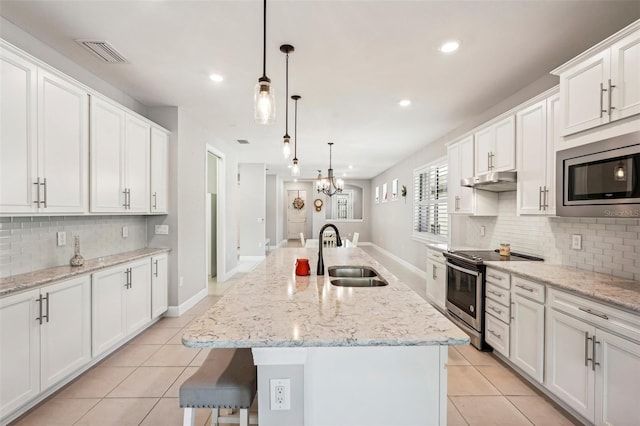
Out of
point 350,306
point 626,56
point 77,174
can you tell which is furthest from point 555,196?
point 77,174

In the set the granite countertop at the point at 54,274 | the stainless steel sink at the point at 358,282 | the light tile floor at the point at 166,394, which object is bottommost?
the light tile floor at the point at 166,394

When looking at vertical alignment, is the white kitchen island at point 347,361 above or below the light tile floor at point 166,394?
above

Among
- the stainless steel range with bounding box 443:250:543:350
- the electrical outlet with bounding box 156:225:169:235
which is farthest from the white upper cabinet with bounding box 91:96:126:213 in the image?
the stainless steel range with bounding box 443:250:543:350

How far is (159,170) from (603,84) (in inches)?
167

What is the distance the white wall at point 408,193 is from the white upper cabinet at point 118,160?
416 centimetres

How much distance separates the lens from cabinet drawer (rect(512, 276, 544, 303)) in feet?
7.86

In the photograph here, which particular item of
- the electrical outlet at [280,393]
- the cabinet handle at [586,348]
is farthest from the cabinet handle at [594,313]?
the electrical outlet at [280,393]

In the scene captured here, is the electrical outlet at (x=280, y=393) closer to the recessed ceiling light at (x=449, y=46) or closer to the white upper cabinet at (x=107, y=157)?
the white upper cabinet at (x=107, y=157)

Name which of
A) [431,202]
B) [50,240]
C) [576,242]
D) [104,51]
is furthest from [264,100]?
[431,202]

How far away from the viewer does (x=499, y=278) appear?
9.54 ft

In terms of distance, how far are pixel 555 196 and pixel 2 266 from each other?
4.09m

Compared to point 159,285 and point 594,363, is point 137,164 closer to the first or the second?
point 159,285

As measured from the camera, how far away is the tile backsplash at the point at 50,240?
2.37m

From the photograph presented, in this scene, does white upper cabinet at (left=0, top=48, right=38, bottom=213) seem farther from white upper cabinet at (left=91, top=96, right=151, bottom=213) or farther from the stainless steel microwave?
the stainless steel microwave
